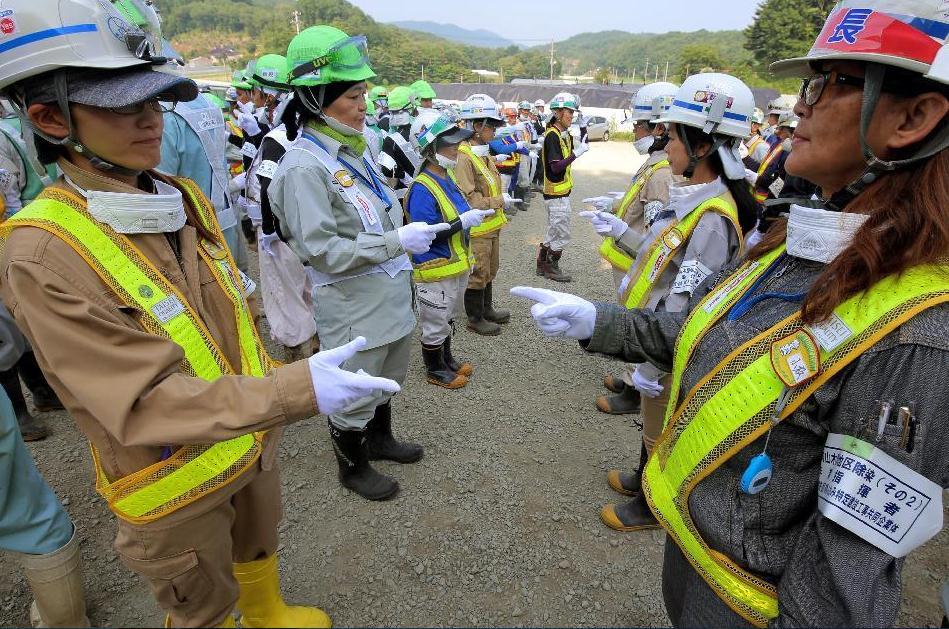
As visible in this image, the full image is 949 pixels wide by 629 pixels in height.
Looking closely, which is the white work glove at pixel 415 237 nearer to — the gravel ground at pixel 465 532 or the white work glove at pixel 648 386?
the white work glove at pixel 648 386

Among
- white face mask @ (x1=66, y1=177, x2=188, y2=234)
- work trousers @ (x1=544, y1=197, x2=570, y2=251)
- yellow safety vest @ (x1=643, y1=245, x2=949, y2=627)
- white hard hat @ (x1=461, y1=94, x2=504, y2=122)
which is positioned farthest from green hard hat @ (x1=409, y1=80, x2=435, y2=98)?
yellow safety vest @ (x1=643, y1=245, x2=949, y2=627)

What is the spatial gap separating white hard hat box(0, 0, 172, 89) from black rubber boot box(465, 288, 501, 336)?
15.6 ft

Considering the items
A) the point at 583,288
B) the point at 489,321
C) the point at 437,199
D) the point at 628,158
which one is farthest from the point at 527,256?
the point at 628,158

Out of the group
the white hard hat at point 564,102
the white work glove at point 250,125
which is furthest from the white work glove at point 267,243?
the white hard hat at point 564,102

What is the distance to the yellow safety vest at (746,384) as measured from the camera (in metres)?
1.12

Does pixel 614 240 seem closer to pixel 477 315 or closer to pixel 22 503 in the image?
pixel 477 315

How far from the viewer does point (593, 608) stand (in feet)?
9.12

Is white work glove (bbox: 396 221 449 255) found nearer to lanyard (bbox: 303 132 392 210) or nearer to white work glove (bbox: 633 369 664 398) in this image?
lanyard (bbox: 303 132 392 210)

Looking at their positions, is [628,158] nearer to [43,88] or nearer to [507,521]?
[507,521]

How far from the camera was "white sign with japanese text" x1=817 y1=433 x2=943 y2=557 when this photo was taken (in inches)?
41.8

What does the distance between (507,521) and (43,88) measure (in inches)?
124

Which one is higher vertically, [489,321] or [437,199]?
[437,199]

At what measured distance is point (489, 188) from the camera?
6246 millimetres

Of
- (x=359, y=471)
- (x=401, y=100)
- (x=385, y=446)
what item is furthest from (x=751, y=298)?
(x=401, y=100)
